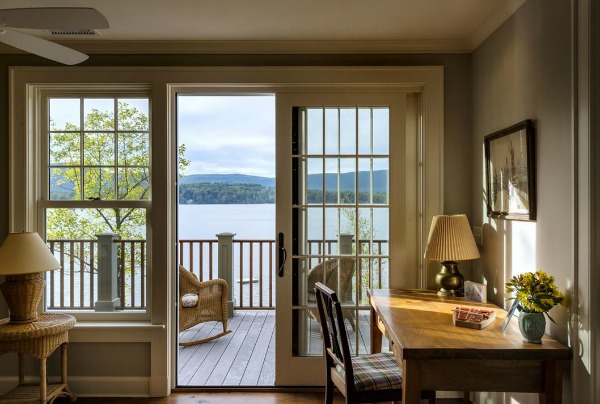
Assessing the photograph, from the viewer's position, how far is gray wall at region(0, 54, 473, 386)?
312cm

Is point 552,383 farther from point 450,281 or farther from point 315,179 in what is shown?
point 315,179

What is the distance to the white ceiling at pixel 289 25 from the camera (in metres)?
2.52

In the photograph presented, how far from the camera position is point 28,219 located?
124 inches

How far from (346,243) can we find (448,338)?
139 centimetres

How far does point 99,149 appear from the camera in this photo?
10.7ft

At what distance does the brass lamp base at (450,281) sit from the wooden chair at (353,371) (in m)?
0.64

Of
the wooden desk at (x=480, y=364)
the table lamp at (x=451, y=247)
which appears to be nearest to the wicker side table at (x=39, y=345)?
the wooden desk at (x=480, y=364)

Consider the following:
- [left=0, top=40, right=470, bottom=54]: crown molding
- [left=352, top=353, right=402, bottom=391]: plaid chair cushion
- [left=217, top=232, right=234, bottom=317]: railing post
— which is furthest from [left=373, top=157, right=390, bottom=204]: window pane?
[left=217, top=232, right=234, bottom=317]: railing post

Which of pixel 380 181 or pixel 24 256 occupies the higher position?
pixel 380 181

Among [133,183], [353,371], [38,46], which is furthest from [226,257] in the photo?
[38,46]

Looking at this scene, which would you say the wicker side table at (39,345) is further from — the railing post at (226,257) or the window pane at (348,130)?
the railing post at (226,257)

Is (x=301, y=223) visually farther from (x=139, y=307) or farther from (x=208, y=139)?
(x=208, y=139)

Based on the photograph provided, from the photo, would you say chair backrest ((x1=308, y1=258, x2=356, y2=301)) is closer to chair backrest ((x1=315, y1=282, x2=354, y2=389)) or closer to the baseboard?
chair backrest ((x1=315, y1=282, x2=354, y2=389))

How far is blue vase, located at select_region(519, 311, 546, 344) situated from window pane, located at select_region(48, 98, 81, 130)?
3.10 meters
